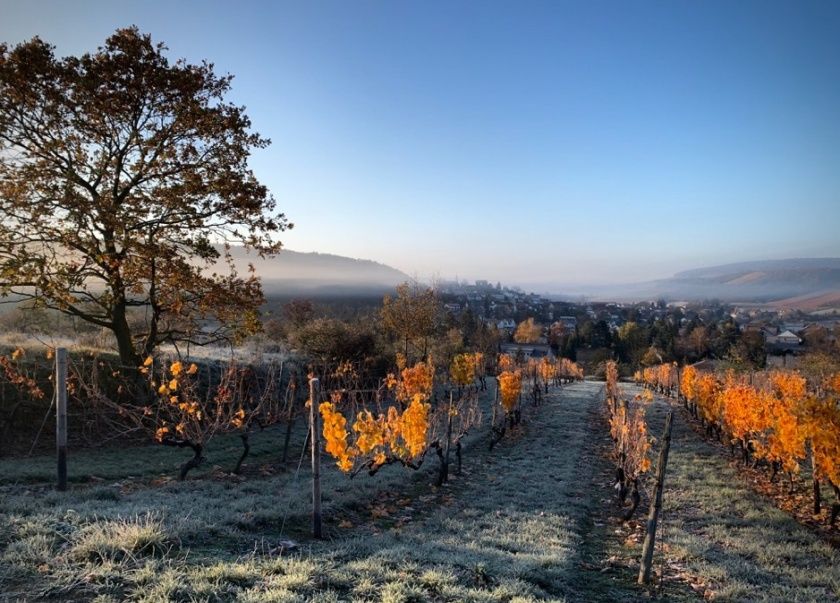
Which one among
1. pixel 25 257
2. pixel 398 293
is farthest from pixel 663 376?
pixel 25 257

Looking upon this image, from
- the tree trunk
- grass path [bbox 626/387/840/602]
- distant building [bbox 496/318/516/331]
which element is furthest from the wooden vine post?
distant building [bbox 496/318/516/331]

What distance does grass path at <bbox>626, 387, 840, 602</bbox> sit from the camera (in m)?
5.13

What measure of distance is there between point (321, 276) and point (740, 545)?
88797 millimetres

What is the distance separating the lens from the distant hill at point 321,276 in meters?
69.8

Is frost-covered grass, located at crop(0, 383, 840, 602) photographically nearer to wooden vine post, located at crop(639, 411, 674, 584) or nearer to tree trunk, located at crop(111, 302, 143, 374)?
wooden vine post, located at crop(639, 411, 674, 584)

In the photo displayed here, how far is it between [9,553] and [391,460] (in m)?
5.41

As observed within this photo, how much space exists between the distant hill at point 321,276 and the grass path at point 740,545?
157 ft

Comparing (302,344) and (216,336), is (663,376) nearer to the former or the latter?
(302,344)

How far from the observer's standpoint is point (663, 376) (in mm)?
32906

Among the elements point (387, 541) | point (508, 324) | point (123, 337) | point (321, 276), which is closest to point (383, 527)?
point (387, 541)

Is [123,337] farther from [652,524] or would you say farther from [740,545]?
[740,545]

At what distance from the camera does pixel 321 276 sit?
91875 millimetres

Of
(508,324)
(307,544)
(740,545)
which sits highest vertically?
(307,544)

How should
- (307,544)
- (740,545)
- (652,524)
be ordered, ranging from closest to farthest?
(652,524) → (307,544) → (740,545)
